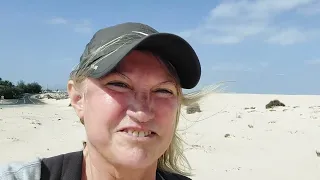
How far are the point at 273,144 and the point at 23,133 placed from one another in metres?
8.71

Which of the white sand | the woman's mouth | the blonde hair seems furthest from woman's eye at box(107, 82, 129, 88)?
the white sand

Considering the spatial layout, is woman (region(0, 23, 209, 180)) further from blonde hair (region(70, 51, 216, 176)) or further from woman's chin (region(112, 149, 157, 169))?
blonde hair (region(70, 51, 216, 176))

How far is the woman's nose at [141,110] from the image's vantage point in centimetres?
161

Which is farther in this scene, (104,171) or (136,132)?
(104,171)

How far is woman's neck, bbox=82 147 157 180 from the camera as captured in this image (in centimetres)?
174

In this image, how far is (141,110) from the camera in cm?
163

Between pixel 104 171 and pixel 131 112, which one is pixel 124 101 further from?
pixel 104 171

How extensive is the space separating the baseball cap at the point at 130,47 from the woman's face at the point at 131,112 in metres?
0.06

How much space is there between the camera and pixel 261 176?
8.50m

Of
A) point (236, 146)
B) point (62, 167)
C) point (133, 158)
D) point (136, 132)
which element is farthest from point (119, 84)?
point (236, 146)

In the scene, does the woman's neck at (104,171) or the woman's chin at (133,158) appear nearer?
the woman's chin at (133,158)

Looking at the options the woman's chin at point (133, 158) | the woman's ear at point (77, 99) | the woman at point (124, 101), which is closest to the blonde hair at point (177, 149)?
the woman's ear at point (77, 99)

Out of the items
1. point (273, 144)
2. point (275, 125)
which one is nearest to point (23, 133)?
point (273, 144)

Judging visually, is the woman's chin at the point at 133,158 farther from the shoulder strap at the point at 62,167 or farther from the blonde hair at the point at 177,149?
the blonde hair at the point at 177,149
